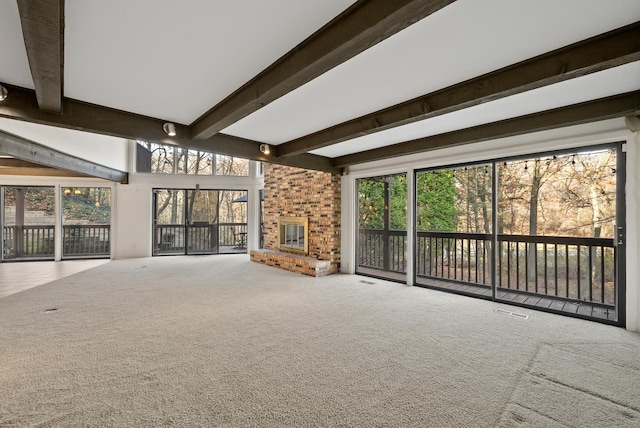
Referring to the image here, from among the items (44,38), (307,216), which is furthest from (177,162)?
(44,38)

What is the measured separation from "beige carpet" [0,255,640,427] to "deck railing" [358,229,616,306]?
131 cm

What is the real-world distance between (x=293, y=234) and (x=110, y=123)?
4.36m

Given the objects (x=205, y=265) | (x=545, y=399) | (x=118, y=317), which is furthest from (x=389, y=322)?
(x=205, y=265)

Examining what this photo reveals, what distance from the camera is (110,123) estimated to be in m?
3.23

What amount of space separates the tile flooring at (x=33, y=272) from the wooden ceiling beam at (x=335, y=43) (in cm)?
512

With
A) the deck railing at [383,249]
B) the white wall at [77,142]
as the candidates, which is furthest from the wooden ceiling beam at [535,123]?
the white wall at [77,142]

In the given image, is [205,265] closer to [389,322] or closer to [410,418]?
[389,322]

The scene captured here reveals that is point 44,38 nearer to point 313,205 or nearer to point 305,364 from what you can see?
point 305,364

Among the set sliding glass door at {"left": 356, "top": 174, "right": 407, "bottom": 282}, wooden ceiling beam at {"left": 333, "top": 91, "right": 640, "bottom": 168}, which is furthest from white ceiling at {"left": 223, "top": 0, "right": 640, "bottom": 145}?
sliding glass door at {"left": 356, "top": 174, "right": 407, "bottom": 282}

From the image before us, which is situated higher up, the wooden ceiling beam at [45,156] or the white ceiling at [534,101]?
the white ceiling at [534,101]

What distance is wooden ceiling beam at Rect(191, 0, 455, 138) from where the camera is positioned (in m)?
1.47

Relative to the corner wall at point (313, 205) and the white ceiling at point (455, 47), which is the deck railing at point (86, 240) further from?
the white ceiling at point (455, 47)

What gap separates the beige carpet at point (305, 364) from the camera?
5.81 ft

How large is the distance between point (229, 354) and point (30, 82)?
121 inches
